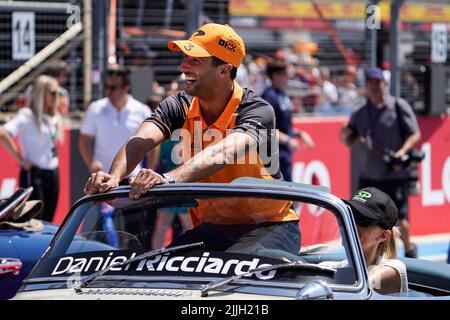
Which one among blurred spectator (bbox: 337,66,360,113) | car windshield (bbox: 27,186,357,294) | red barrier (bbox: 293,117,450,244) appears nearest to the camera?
car windshield (bbox: 27,186,357,294)

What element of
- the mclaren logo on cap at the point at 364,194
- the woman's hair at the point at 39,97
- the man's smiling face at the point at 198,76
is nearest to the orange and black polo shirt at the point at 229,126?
the man's smiling face at the point at 198,76

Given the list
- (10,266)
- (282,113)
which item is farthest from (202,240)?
(282,113)

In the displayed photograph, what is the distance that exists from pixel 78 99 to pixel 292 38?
3649 mm

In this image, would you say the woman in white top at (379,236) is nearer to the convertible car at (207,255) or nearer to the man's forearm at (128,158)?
the convertible car at (207,255)

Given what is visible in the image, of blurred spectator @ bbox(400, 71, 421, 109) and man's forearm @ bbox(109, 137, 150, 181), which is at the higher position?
man's forearm @ bbox(109, 137, 150, 181)

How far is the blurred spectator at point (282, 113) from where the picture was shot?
10.1 metres

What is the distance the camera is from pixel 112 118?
908cm

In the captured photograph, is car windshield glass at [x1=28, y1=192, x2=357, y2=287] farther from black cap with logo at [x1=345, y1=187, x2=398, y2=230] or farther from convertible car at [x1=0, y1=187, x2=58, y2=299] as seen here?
convertible car at [x1=0, y1=187, x2=58, y2=299]

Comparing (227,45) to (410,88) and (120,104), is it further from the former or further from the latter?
(410,88)

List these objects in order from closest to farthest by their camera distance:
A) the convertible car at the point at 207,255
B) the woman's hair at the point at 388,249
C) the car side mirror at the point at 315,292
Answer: the car side mirror at the point at 315,292, the convertible car at the point at 207,255, the woman's hair at the point at 388,249

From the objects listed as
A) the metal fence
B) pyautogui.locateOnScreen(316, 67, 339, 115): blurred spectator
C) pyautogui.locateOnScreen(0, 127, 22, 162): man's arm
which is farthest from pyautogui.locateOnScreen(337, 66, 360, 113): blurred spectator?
pyautogui.locateOnScreen(0, 127, 22, 162): man's arm

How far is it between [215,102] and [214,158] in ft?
1.60

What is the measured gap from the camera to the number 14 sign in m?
10.1
